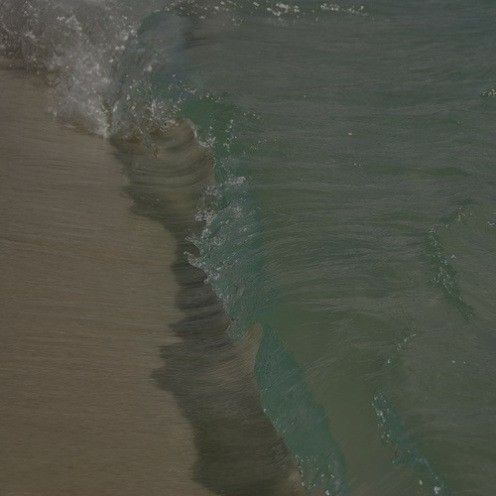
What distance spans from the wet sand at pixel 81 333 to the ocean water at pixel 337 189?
239 millimetres

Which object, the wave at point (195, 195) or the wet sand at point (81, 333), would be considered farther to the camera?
the wave at point (195, 195)

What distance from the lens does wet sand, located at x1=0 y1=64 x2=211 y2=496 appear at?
2.91 metres

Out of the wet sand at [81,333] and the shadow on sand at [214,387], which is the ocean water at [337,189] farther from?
the wet sand at [81,333]

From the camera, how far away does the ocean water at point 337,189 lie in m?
3.01

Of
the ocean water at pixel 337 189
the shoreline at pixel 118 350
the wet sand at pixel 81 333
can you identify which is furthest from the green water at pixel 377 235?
the wet sand at pixel 81 333

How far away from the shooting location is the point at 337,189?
15.1ft

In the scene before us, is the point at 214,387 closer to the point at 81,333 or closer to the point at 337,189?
the point at 81,333

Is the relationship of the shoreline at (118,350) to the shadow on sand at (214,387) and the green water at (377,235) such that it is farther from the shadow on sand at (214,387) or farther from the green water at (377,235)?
the green water at (377,235)

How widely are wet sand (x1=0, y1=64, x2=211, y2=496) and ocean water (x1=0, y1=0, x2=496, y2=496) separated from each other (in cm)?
24

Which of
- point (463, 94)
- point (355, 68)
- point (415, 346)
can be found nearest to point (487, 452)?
point (415, 346)

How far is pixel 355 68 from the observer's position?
257 inches

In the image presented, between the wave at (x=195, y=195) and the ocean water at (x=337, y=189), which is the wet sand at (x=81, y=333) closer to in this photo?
→ the wave at (x=195, y=195)

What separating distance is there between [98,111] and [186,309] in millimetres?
2285

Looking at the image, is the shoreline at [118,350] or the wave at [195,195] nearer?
the shoreline at [118,350]
